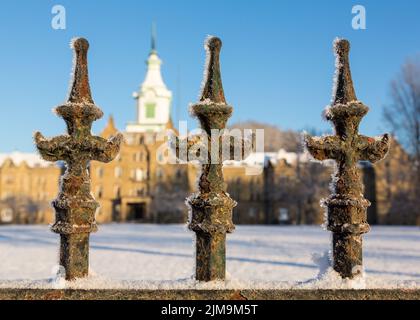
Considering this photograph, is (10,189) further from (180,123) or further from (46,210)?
(180,123)

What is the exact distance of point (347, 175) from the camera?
284cm

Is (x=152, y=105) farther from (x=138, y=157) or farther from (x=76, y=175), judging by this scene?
(x=76, y=175)

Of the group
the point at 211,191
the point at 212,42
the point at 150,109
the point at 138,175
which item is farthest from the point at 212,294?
the point at 150,109

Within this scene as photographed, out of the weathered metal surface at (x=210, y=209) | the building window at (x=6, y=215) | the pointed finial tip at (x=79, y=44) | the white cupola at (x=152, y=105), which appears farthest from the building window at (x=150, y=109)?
the weathered metal surface at (x=210, y=209)

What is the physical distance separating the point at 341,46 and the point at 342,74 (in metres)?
0.16

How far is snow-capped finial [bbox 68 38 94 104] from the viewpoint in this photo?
289cm

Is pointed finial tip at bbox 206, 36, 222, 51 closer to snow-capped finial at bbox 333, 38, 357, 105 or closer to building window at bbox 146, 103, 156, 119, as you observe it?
snow-capped finial at bbox 333, 38, 357, 105

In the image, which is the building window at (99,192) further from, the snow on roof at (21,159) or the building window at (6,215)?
the building window at (6,215)

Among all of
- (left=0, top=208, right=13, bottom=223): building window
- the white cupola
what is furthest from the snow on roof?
the white cupola

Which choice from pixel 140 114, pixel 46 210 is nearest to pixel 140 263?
pixel 46 210

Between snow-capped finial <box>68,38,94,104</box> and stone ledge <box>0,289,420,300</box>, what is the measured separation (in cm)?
110

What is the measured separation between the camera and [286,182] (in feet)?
215

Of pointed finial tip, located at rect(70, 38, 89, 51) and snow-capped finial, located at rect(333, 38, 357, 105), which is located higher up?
pointed finial tip, located at rect(70, 38, 89, 51)

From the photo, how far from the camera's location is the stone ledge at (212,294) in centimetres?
258
